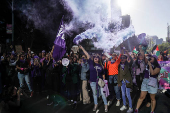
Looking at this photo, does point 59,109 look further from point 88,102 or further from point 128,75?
point 128,75

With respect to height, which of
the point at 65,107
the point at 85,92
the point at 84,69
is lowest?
the point at 65,107

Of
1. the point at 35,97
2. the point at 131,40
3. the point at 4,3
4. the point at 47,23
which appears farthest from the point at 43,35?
the point at 131,40

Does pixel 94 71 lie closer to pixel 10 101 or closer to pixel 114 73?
pixel 114 73

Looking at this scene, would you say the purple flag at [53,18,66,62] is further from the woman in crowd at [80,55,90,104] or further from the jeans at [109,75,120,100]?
the jeans at [109,75,120,100]

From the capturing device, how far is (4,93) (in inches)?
144

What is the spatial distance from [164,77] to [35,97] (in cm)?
643

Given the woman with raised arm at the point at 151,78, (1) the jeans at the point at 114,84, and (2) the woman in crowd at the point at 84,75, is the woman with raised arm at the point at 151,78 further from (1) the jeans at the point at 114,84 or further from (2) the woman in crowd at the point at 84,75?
(2) the woman in crowd at the point at 84,75

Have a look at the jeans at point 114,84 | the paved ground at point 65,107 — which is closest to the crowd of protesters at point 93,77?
the jeans at point 114,84

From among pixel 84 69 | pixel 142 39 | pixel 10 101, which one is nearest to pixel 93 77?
pixel 84 69

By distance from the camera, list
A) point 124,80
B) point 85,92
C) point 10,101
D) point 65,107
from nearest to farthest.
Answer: point 10,101
point 124,80
point 65,107
point 85,92

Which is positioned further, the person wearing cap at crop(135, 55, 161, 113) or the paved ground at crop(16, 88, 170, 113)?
the paved ground at crop(16, 88, 170, 113)

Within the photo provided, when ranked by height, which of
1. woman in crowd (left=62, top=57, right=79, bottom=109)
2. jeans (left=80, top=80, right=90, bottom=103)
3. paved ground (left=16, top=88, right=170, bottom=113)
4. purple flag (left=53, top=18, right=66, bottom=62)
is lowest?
paved ground (left=16, top=88, right=170, bottom=113)

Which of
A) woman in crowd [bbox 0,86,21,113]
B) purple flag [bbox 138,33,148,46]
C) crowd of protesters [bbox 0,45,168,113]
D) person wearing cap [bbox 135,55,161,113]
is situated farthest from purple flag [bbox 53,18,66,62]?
person wearing cap [bbox 135,55,161,113]

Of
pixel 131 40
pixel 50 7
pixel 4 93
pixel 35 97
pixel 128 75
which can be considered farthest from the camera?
pixel 131 40
